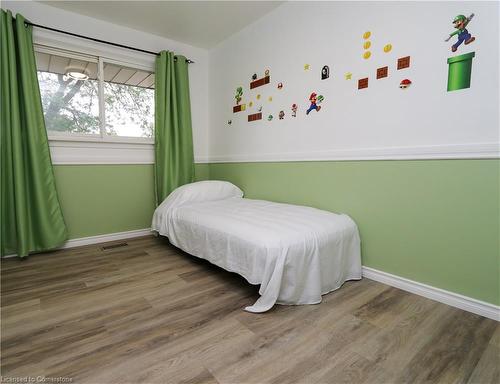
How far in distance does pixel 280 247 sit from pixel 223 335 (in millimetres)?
525

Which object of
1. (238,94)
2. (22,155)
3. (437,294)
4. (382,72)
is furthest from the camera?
(238,94)

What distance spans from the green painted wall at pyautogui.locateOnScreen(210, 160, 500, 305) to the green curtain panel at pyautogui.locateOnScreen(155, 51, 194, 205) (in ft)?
5.15

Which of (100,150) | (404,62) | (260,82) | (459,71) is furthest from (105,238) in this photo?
(459,71)

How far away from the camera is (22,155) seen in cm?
228

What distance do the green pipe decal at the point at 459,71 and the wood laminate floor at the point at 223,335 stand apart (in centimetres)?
126

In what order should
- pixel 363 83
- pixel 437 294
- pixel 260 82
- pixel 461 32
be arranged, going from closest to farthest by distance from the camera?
pixel 461 32, pixel 437 294, pixel 363 83, pixel 260 82

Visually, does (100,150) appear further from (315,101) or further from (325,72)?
(325,72)

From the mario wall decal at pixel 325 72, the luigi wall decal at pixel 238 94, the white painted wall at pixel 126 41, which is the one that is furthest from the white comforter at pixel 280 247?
the white painted wall at pixel 126 41

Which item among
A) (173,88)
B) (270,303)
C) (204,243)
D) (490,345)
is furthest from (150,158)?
(490,345)

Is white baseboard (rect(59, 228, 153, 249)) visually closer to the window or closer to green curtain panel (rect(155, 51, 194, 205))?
green curtain panel (rect(155, 51, 194, 205))

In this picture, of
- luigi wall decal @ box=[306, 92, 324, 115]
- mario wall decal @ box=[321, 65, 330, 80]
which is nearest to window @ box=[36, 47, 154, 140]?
luigi wall decal @ box=[306, 92, 324, 115]

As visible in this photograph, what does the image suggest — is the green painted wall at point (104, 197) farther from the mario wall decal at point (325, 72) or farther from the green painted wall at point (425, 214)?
the mario wall decal at point (325, 72)

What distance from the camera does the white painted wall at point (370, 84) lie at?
1437 mm

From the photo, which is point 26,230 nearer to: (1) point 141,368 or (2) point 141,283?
(2) point 141,283
